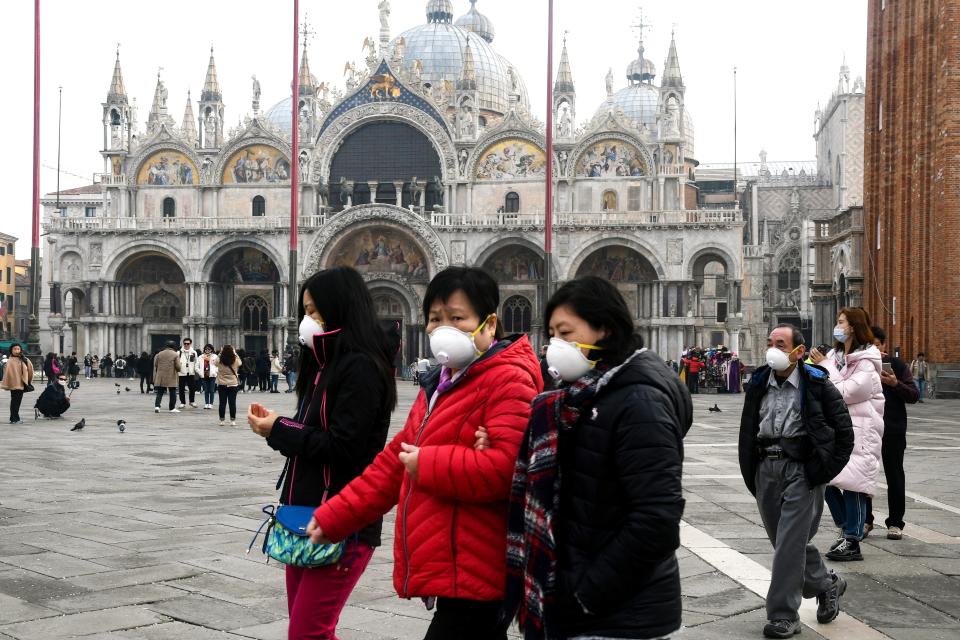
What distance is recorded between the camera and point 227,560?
284 inches

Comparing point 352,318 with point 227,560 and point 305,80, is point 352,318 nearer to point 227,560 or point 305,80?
point 227,560

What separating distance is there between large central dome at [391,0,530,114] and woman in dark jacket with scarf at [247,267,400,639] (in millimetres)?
52803

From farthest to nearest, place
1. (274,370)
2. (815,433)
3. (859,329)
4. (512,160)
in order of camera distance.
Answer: (512,160) < (274,370) < (859,329) < (815,433)

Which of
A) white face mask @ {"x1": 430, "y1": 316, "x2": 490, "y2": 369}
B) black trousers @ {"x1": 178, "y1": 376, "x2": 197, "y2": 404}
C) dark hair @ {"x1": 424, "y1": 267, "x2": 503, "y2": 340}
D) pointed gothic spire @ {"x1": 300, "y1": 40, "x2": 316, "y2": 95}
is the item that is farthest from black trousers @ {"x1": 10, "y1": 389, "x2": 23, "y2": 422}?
pointed gothic spire @ {"x1": 300, "y1": 40, "x2": 316, "y2": 95}

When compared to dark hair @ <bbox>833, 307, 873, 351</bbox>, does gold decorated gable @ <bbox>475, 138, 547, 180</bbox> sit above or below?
above

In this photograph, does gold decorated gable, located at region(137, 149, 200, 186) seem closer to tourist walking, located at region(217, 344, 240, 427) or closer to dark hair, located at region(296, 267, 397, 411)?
tourist walking, located at region(217, 344, 240, 427)

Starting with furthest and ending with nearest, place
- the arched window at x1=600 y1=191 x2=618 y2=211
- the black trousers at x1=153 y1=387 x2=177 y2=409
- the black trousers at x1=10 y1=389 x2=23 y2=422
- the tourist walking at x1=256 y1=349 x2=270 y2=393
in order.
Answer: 1. the arched window at x1=600 y1=191 x2=618 y2=211
2. the tourist walking at x1=256 y1=349 x2=270 y2=393
3. the black trousers at x1=153 y1=387 x2=177 y2=409
4. the black trousers at x1=10 y1=389 x2=23 y2=422

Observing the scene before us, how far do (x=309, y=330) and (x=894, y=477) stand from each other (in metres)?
5.75

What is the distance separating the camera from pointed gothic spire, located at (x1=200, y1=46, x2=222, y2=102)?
51.2 meters

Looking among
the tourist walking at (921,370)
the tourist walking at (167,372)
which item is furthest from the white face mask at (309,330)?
the tourist walking at (921,370)

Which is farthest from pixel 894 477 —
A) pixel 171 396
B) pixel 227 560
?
pixel 171 396

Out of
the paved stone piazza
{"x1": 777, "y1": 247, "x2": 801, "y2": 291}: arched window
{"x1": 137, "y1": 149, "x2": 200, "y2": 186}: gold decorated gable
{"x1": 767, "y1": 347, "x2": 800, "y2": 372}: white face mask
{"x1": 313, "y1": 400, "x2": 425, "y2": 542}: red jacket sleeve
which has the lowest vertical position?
the paved stone piazza

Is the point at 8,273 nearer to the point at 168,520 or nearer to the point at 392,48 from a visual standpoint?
the point at 392,48

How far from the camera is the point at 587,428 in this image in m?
3.30
